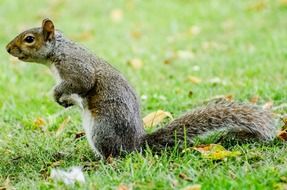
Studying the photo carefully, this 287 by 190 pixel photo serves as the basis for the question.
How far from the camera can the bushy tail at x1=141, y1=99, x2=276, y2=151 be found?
3.60 m

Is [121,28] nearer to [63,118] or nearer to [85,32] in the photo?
[85,32]

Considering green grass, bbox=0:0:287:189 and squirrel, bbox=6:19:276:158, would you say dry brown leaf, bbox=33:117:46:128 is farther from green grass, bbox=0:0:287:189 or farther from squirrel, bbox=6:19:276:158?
squirrel, bbox=6:19:276:158

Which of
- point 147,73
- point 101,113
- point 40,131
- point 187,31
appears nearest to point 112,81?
A: point 101,113

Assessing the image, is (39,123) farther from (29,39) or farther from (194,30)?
(194,30)

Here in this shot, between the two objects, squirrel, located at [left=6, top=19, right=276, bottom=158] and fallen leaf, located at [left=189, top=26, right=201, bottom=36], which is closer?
squirrel, located at [left=6, top=19, right=276, bottom=158]

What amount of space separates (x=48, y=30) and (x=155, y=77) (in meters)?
2.34

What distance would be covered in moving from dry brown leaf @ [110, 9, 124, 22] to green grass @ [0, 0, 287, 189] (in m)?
0.10

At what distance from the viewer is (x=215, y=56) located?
686cm

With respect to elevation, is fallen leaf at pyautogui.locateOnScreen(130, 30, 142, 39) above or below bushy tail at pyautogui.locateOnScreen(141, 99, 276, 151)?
above

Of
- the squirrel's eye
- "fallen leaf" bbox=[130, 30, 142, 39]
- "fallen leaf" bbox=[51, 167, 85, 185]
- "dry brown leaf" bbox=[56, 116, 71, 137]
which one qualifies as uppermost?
the squirrel's eye

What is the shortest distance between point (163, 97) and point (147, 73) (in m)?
1.17

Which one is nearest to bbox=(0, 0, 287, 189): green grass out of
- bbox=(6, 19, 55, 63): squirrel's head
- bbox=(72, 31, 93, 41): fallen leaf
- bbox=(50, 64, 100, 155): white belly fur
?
bbox=(72, 31, 93, 41): fallen leaf

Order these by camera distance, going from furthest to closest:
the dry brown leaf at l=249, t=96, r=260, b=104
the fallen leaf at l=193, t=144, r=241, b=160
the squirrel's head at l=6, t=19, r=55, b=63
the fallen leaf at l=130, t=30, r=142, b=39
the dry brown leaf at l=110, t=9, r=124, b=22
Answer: the dry brown leaf at l=110, t=9, r=124, b=22, the fallen leaf at l=130, t=30, r=142, b=39, the dry brown leaf at l=249, t=96, r=260, b=104, the squirrel's head at l=6, t=19, r=55, b=63, the fallen leaf at l=193, t=144, r=241, b=160

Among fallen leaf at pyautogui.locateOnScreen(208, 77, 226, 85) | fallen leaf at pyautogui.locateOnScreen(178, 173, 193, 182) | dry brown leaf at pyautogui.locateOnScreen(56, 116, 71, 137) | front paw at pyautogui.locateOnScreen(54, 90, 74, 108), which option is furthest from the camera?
fallen leaf at pyautogui.locateOnScreen(208, 77, 226, 85)
